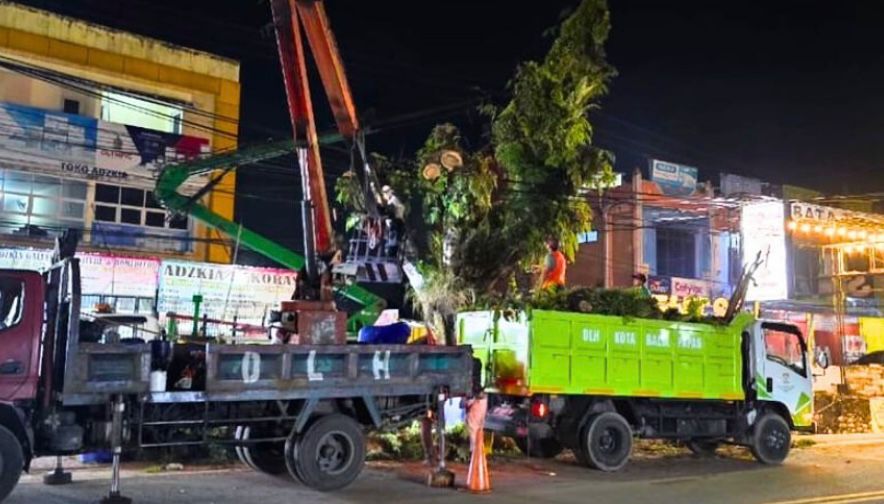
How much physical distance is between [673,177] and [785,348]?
2008cm

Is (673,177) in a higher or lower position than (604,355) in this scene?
higher

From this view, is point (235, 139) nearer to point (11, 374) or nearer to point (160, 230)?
point (160, 230)

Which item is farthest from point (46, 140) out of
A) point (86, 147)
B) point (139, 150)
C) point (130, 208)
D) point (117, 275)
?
point (117, 275)

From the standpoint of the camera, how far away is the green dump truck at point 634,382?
1280 centimetres

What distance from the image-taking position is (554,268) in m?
14.9

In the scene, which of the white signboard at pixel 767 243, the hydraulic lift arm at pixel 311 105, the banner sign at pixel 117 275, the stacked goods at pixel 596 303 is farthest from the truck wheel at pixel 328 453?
the white signboard at pixel 767 243

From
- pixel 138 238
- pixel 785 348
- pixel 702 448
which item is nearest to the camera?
pixel 785 348

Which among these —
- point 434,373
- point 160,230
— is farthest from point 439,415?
point 160,230

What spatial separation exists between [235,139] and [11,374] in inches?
620

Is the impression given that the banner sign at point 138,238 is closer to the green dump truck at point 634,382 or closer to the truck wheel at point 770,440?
the green dump truck at point 634,382

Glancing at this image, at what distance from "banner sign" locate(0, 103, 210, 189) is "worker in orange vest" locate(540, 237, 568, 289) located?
10.9 meters

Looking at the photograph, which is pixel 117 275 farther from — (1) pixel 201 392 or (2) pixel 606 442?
(2) pixel 606 442

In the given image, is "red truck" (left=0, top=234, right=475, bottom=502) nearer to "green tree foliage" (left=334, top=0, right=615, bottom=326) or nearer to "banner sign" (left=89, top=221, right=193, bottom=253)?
"green tree foliage" (left=334, top=0, right=615, bottom=326)

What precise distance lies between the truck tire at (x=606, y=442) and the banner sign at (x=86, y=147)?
1372 cm
